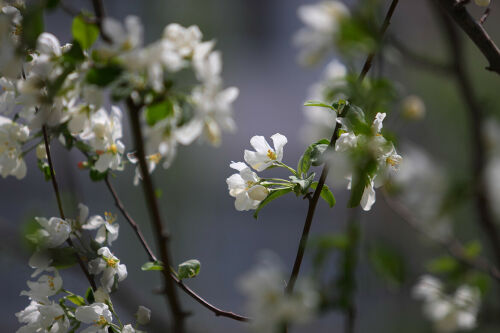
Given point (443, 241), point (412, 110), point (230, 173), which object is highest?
point (412, 110)

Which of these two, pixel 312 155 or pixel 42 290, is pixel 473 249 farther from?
pixel 42 290

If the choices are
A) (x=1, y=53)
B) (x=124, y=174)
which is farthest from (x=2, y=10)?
(x=124, y=174)

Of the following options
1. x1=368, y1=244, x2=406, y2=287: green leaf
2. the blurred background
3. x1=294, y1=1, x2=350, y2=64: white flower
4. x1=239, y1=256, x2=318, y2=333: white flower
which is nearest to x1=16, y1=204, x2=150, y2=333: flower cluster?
x1=239, y1=256, x2=318, y2=333: white flower

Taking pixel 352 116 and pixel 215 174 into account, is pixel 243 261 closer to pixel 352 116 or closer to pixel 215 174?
pixel 215 174

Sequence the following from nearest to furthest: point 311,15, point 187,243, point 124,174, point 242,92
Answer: point 311,15 → point 124,174 → point 187,243 → point 242,92

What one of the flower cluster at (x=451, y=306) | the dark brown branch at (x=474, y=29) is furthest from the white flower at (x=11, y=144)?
the flower cluster at (x=451, y=306)

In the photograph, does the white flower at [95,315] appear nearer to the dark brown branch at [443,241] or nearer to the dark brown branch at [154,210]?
the dark brown branch at [154,210]

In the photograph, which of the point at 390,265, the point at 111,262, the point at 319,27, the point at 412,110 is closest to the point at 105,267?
the point at 111,262
